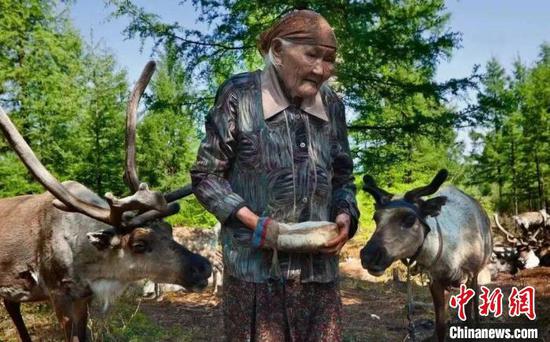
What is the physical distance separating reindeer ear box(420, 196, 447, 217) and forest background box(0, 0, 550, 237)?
3.02 m

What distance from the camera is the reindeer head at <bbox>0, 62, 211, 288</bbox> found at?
155 inches

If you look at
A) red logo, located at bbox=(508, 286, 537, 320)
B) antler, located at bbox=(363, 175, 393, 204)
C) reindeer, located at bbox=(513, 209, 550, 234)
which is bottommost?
red logo, located at bbox=(508, 286, 537, 320)

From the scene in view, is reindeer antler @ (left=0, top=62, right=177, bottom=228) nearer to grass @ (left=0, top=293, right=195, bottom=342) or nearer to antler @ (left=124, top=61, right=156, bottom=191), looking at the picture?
antler @ (left=124, top=61, right=156, bottom=191)

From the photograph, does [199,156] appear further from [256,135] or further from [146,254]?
[146,254]

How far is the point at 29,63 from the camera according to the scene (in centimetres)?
1441

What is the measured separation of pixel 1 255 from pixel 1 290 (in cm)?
30

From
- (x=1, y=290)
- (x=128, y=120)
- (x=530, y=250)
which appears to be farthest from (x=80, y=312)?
(x=530, y=250)

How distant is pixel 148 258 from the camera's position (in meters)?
4.18

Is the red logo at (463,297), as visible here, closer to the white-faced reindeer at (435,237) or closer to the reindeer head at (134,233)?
the white-faced reindeer at (435,237)

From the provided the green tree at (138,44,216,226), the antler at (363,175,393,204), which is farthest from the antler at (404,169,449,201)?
the green tree at (138,44,216,226)

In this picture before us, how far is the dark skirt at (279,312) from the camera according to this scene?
2.19 m

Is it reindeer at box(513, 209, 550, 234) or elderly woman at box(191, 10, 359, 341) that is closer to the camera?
elderly woman at box(191, 10, 359, 341)

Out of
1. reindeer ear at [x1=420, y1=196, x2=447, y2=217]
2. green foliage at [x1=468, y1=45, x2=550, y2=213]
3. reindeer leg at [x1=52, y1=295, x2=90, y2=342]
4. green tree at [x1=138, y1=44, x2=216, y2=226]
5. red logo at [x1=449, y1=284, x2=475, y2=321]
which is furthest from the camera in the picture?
green foliage at [x1=468, y1=45, x2=550, y2=213]

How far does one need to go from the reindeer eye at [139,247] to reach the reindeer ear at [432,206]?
266 cm
